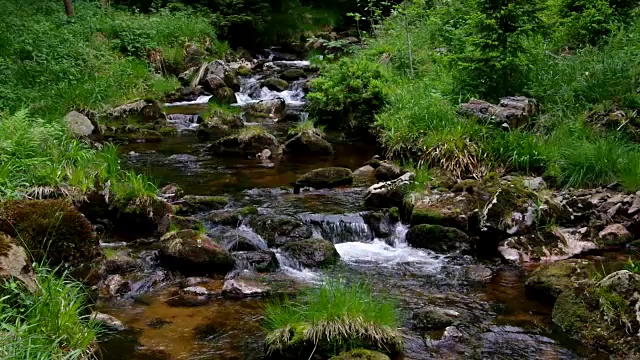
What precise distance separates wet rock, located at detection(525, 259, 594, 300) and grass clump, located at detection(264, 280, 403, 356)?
2088 millimetres

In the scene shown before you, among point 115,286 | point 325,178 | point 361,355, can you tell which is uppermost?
point 361,355

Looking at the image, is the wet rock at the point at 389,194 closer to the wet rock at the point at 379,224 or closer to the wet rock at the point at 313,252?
the wet rock at the point at 379,224

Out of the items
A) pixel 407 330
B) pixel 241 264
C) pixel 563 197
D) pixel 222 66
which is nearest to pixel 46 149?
pixel 241 264

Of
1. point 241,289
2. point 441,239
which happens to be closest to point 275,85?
point 441,239

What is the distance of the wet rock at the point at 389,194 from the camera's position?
9.54 meters

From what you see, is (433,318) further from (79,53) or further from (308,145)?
(79,53)

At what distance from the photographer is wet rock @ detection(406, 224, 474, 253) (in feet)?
26.9

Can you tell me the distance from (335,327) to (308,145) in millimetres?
8273

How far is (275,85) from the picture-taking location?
19578 mm

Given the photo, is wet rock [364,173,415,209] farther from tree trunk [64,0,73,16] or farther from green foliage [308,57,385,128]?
tree trunk [64,0,73,16]

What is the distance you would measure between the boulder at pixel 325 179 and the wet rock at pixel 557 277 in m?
4.47

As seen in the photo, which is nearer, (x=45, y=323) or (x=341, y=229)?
(x=45, y=323)

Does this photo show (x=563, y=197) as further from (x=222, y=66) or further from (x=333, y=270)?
(x=222, y=66)

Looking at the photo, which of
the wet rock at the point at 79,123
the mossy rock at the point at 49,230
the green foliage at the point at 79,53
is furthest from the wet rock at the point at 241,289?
the wet rock at the point at 79,123
